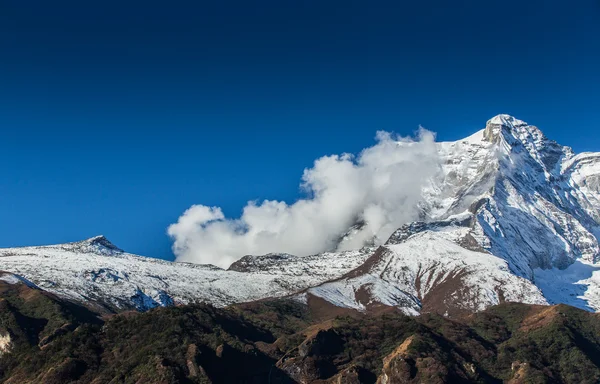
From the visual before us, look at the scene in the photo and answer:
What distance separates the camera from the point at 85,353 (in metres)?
131

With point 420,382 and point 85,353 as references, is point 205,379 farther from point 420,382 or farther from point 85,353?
point 420,382

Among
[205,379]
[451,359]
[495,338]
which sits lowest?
[205,379]

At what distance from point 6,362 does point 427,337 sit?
93.2 meters

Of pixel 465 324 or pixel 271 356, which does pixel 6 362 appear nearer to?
pixel 271 356

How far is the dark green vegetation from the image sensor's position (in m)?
127

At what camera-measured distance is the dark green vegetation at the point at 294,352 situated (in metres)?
127

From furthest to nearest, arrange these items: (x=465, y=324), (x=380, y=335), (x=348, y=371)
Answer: (x=465, y=324) < (x=380, y=335) < (x=348, y=371)

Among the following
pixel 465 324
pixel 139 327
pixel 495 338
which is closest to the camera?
pixel 139 327

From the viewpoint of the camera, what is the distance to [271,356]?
150m

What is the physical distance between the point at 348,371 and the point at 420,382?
15.9 metres

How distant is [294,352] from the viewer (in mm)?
144250

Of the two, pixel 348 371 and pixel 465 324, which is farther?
pixel 465 324

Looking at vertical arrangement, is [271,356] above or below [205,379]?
above

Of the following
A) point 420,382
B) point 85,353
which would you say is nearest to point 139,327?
point 85,353
